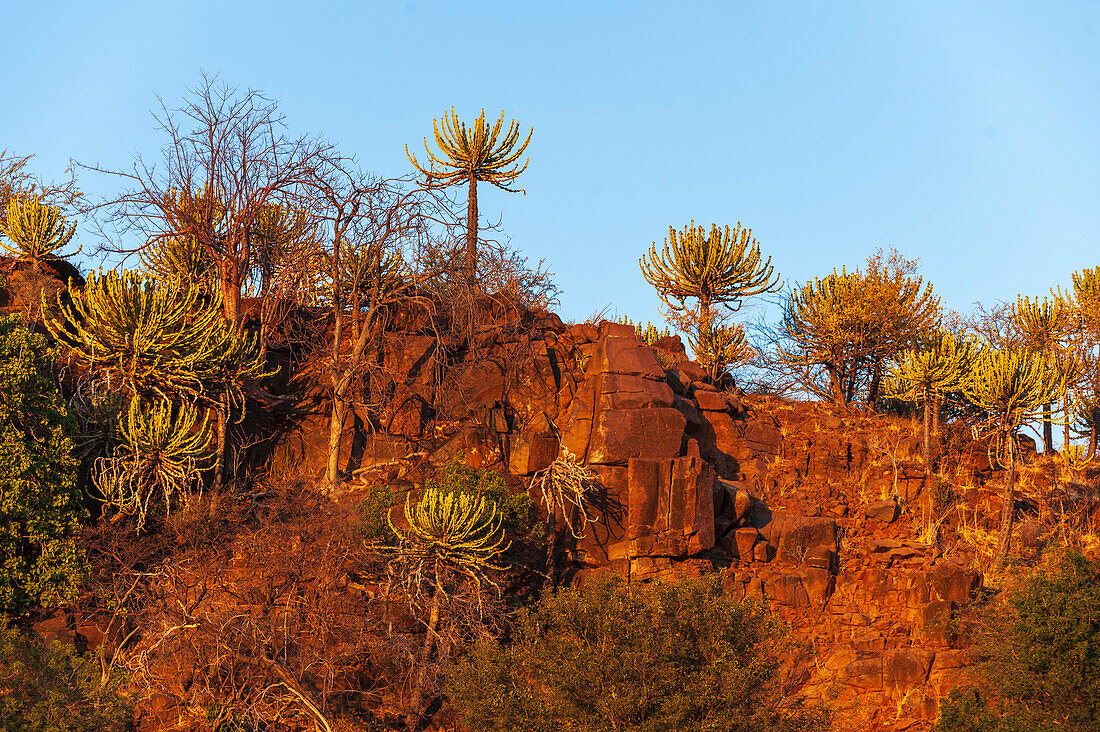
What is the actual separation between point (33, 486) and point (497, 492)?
818 cm

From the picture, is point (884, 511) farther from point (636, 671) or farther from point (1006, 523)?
point (636, 671)

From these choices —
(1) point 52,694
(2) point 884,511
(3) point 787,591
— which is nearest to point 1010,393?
(2) point 884,511

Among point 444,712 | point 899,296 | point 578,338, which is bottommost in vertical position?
point 444,712

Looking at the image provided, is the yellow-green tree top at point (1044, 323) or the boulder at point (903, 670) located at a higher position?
the yellow-green tree top at point (1044, 323)

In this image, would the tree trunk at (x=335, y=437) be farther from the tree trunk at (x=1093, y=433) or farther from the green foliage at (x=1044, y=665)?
the tree trunk at (x=1093, y=433)

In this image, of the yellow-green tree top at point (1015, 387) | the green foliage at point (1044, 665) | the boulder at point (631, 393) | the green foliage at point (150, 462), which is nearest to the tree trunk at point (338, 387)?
the green foliage at point (150, 462)

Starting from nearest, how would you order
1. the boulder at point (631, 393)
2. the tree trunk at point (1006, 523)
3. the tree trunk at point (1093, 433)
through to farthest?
1. the boulder at point (631, 393)
2. the tree trunk at point (1006, 523)
3. the tree trunk at point (1093, 433)

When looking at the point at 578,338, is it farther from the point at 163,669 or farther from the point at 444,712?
the point at 163,669

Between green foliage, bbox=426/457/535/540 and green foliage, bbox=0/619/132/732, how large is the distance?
6669mm

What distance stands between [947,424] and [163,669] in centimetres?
1987

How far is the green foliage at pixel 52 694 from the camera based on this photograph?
41.7 feet

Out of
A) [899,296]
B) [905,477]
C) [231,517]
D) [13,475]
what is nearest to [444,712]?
[231,517]

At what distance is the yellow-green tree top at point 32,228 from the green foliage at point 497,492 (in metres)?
12.0

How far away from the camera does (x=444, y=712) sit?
17.6 meters
